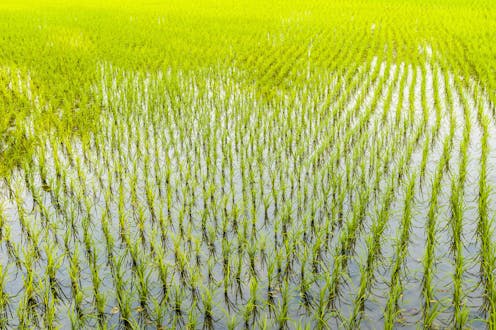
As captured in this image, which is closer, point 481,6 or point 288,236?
point 288,236

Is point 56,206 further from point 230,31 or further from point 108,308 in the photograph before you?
point 230,31

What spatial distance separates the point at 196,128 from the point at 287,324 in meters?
3.49

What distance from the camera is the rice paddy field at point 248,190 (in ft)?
9.53

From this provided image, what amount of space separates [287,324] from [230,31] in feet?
35.1

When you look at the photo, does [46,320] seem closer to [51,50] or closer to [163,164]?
[163,164]

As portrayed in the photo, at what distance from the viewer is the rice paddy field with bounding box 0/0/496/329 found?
114 inches

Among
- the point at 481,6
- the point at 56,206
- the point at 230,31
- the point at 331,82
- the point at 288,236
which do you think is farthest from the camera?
the point at 481,6

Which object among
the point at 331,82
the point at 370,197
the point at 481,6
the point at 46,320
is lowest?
the point at 46,320

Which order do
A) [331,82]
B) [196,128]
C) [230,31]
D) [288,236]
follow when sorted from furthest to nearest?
[230,31]
[331,82]
[196,128]
[288,236]

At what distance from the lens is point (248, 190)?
4.29 metres

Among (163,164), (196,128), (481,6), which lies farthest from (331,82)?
(481,6)

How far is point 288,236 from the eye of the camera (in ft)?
11.7

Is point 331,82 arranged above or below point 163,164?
above

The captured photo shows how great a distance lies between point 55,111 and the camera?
6.58 metres
